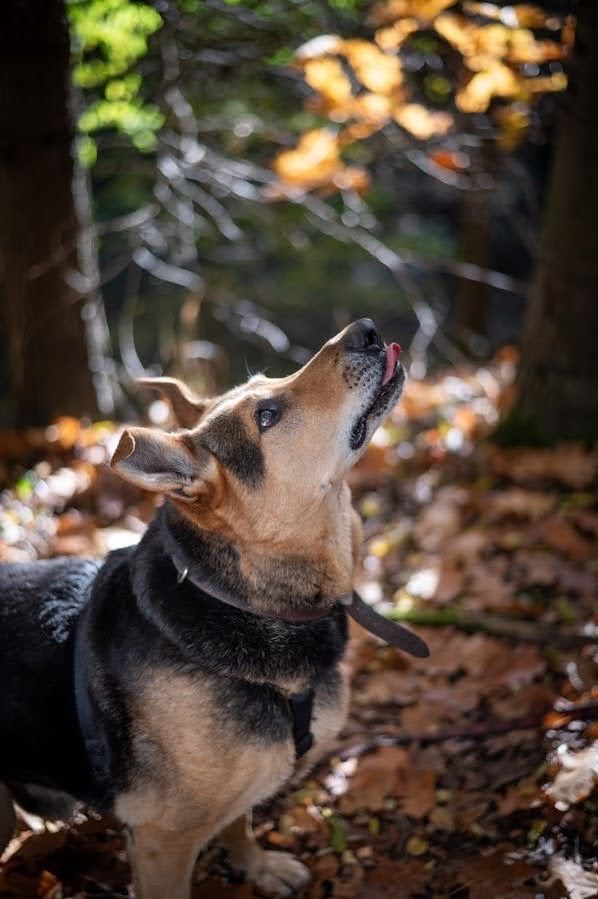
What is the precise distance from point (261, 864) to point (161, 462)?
80.4 inches

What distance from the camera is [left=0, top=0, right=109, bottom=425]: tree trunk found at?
7250mm

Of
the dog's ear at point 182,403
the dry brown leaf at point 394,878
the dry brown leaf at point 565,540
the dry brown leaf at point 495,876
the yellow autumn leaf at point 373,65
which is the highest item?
the yellow autumn leaf at point 373,65

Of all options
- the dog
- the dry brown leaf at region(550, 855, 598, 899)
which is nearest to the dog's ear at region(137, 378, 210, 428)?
the dog

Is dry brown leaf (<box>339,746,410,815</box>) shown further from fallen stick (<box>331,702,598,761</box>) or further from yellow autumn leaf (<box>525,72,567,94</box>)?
yellow autumn leaf (<box>525,72,567,94</box>)

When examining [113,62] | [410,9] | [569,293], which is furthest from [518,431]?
[113,62]

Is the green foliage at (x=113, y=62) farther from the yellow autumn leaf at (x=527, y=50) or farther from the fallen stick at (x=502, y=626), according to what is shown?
the fallen stick at (x=502, y=626)

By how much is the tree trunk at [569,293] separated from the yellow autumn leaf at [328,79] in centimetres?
175

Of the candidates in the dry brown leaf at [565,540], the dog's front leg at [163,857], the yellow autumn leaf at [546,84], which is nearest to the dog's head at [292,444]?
the dog's front leg at [163,857]

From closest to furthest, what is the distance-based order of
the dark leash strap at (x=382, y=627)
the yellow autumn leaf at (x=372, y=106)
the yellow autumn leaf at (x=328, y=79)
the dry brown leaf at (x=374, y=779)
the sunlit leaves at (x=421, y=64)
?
the dark leash strap at (x=382, y=627)
the dry brown leaf at (x=374, y=779)
the sunlit leaves at (x=421, y=64)
the yellow autumn leaf at (x=328, y=79)
the yellow autumn leaf at (x=372, y=106)

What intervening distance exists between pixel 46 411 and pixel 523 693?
5400 millimetres

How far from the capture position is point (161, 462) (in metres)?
3.37

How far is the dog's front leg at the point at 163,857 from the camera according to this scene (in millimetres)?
3391

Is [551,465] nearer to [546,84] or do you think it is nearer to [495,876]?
[546,84]

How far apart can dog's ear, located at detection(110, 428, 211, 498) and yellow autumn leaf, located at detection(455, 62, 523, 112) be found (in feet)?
14.0
